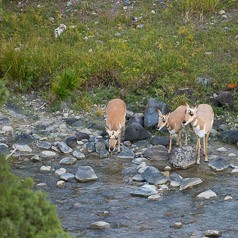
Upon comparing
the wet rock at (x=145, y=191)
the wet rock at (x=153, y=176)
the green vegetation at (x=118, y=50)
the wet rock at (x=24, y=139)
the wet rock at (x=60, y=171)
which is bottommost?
the wet rock at (x=145, y=191)

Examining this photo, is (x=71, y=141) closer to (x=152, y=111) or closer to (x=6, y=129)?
(x=6, y=129)

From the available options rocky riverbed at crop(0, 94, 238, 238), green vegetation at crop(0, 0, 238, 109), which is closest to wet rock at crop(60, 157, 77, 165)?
rocky riverbed at crop(0, 94, 238, 238)

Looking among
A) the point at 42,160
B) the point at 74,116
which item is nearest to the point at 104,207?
the point at 42,160

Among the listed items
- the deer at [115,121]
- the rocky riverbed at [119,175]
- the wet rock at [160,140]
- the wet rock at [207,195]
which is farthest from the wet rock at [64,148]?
the wet rock at [207,195]

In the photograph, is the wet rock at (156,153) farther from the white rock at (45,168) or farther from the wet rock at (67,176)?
the white rock at (45,168)

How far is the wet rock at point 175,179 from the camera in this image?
10.8 m

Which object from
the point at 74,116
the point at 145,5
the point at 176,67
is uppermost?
the point at 145,5

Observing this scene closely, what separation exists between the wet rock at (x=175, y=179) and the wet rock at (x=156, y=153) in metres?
0.88

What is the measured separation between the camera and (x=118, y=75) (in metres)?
14.3

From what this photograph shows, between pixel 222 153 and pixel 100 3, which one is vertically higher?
pixel 100 3

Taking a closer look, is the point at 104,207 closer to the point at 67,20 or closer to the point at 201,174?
the point at 201,174

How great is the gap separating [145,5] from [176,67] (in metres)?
3.51

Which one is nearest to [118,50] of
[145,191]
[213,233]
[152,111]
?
[152,111]

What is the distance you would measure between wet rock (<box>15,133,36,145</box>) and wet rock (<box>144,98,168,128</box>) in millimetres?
1978
